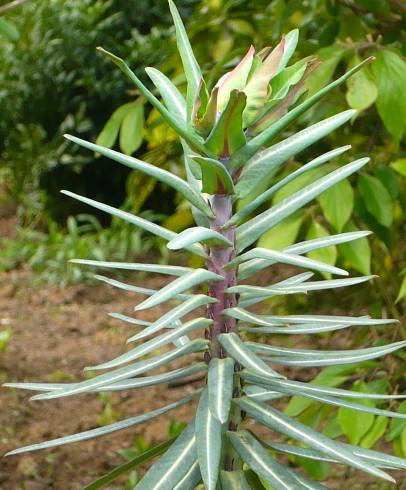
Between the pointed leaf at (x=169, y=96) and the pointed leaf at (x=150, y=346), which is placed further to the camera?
the pointed leaf at (x=169, y=96)

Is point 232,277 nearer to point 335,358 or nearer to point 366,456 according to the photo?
point 335,358

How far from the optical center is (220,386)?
3.65 feet

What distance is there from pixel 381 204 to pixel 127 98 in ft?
13.9

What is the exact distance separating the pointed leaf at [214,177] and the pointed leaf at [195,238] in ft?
0.18

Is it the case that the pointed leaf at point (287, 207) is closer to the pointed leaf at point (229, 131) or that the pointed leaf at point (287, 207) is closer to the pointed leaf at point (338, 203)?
the pointed leaf at point (229, 131)

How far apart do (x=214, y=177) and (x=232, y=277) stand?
6.7 inches

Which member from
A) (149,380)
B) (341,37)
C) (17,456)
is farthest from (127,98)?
(149,380)

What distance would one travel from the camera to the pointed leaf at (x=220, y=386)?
106cm

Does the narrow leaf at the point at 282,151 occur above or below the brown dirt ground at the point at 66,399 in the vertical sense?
above

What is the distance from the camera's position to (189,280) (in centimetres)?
107

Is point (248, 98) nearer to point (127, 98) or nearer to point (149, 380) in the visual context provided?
point (149, 380)

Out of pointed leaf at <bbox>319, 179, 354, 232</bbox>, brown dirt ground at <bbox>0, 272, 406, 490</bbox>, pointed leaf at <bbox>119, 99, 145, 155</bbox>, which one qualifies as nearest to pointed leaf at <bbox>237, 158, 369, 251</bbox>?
pointed leaf at <bbox>319, 179, 354, 232</bbox>

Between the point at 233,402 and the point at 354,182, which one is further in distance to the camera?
the point at 354,182

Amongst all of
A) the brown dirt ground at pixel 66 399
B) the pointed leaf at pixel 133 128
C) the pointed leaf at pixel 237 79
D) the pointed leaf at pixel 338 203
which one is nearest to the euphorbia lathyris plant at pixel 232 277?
the pointed leaf at pixel 237 79
